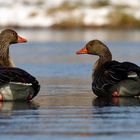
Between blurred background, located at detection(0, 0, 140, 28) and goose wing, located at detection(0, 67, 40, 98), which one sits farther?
blurred background, located at detection(0, 0, 140, 28)

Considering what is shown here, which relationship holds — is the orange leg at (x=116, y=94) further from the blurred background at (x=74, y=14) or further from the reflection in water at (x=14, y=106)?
the blurred background at (x=74, y=14)

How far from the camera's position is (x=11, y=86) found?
15.4 meters

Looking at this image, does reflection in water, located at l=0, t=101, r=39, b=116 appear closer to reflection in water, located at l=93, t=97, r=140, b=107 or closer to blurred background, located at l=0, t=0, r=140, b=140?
blurred background, located at l=0, t=0, r=140, b=140

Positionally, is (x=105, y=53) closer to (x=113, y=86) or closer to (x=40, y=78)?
(x=113, y=86)

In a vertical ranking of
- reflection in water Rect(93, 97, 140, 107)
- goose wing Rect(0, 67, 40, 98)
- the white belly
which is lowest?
reflection in water Rect(93, 97, 140, 107)

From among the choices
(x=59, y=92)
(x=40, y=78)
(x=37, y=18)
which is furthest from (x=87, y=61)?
(x=37, y=18)

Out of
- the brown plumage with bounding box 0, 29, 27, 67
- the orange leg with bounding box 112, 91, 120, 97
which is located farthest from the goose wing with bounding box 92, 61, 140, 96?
the brown plumage with bounding box 0, 29, 27, 67

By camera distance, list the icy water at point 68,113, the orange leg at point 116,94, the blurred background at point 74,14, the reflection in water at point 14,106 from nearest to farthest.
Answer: the icy water at point 68,113
the reflection in water at point 14,106
the orange leg at point 116,94
the blurred background at point 74,14

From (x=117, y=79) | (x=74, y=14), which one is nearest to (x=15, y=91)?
(x=117, y=79)

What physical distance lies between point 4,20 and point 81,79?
40.6 metres

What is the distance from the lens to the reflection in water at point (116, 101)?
1538cm

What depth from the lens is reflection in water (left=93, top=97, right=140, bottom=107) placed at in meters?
15.4

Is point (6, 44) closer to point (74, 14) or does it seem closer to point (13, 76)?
point (13, 76)

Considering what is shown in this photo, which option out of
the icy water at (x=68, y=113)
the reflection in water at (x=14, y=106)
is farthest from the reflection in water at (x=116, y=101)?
the reflection in water at (x=14, y=106)
